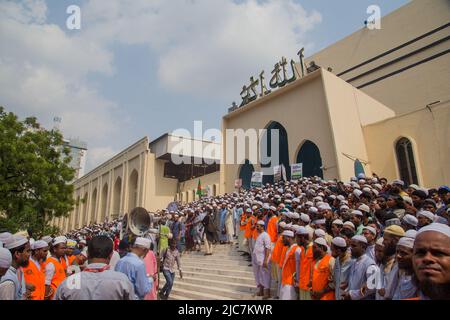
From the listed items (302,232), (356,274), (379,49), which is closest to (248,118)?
(379,49)

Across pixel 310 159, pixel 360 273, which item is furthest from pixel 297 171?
pixel 360 273

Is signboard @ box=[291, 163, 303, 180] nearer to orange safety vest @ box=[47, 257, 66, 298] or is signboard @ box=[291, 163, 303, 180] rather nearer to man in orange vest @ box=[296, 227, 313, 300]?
man in orange vest @ box=[296, 227, 313, 300]

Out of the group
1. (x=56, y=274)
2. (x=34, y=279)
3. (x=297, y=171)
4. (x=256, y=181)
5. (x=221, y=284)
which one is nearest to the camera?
(x=34, y=279)

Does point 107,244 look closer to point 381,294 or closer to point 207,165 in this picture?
point 381,294

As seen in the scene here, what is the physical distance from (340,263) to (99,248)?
9.17 feet

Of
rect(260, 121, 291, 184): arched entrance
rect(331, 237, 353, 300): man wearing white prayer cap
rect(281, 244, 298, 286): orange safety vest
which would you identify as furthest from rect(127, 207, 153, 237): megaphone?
rect(260, 121, 291, 184): arched entrance

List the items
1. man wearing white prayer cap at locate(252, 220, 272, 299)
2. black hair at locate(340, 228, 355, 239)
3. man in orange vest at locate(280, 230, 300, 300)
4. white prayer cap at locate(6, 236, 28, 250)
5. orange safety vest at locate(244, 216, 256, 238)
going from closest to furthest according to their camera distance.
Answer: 1. white prayer cap at locate(6, 236, 28, 250)
2. black hair at locate(340, 228, 355, 239)
3. man in orange vest at locate(280, 230, 300, 300)
4. man wearing white prayer cap at locate(252, 220, 272, 299)
5. orange safety vest at locate(244, 216, 256, 238)

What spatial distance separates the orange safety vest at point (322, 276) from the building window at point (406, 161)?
462 inches

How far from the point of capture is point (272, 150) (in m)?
17.2

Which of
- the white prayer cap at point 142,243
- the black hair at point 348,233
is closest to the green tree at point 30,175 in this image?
the white prayer cap at point 142,243

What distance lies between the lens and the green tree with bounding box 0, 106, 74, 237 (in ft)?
41.3

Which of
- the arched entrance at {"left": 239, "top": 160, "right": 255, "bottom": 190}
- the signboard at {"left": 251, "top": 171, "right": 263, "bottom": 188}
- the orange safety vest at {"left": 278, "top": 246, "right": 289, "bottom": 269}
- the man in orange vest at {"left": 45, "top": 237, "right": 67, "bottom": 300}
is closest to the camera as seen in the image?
the man in orange vest at {"left": 45, "top": 237, "right": 67, "bottom": 300}

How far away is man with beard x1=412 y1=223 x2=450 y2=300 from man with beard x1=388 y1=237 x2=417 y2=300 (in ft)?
2.54

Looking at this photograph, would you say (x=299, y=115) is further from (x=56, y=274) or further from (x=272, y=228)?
(x=56, y=274)
